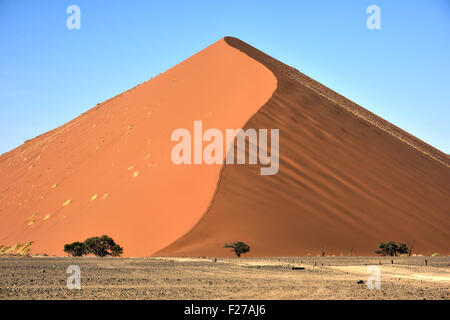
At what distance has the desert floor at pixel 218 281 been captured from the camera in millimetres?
11736

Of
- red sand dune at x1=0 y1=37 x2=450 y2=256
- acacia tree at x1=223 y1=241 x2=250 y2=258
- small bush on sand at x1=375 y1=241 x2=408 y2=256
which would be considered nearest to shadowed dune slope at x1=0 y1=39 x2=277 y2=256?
red sand dune at x1=0 y1=37 x2=450 y2=256

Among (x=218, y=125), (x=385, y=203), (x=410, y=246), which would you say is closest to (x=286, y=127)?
(x=218, y=125)

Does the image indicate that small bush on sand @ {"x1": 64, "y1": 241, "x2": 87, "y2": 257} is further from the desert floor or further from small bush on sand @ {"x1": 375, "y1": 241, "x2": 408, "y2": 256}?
small bush on sand @ {"x1": 375, "y1": 241, "x2": 408, "y2": 256}

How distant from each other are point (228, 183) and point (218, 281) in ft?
46.2

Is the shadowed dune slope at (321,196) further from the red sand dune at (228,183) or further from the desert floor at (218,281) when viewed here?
the desert floor at (218,281)

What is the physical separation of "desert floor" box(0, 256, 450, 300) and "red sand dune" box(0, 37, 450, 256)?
611 cm

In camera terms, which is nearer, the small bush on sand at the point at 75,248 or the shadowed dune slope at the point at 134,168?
the small bush on sand at the point at 75,248

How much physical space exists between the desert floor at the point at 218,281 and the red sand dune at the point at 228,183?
6.11m

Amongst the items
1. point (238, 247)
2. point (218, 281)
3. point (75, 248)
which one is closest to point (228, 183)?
point (238, 247)

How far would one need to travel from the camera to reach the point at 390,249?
2798 cm

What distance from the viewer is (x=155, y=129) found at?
3719 centimetres

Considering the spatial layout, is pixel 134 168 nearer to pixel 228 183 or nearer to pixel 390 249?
pixel 228 183

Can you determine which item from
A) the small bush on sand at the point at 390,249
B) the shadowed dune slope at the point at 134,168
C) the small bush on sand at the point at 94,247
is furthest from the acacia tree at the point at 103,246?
the small bush on sand at the point at 390,249
